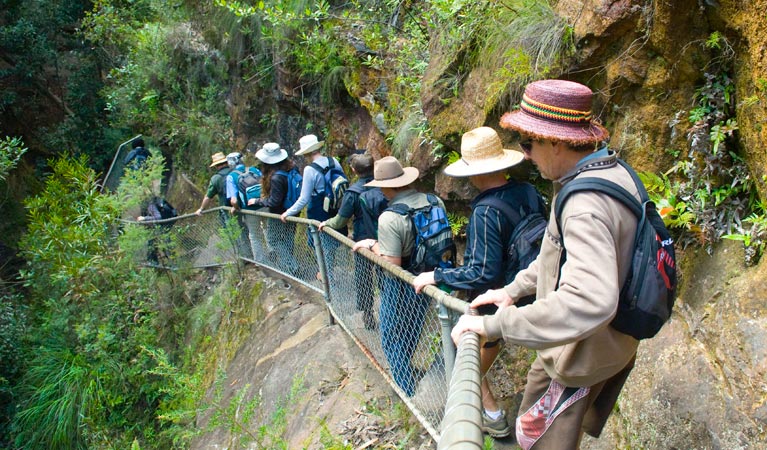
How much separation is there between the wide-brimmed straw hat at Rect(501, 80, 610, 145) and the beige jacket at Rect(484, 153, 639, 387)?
13 centimetres

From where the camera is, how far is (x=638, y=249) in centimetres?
164

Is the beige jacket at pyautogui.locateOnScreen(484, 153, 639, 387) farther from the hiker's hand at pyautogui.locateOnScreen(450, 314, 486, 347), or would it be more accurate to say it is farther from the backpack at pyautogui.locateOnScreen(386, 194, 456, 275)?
the backpack at pyautogui.locateOnScreen(386, 194, 456, 275)

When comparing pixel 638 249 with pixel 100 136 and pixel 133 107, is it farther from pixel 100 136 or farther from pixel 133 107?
pixel 100 136

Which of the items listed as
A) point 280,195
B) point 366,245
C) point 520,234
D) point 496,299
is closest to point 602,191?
point 496,299

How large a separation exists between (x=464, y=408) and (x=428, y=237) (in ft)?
7.20

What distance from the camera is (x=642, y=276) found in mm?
1619

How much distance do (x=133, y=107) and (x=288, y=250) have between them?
10.6 meters

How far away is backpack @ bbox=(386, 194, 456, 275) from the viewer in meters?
3.51

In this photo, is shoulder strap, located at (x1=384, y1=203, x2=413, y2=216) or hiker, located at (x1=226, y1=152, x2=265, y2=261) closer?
shoulder strap, located at (x1=384, y1=203, x2=413, y2=216)

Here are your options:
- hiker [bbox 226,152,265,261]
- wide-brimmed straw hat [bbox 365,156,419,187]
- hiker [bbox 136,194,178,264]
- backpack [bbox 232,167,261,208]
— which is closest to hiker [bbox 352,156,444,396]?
wide-brimmed straw hat [bbox 365,156,419,187]

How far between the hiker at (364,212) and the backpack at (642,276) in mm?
2522

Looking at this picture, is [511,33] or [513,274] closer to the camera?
[513,274]

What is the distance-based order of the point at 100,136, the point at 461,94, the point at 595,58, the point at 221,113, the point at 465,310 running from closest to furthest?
the point at 465,310 < the point at 595,58 < the point at 461,94 < the point at 221,113 < the point at 100,136

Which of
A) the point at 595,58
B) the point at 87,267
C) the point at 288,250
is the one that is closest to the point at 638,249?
the point at 595,58
